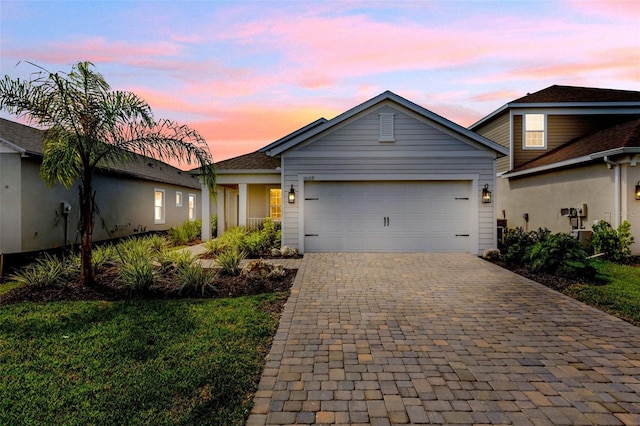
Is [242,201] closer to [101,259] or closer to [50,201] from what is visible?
[50,201]

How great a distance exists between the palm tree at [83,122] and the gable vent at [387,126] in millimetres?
6279

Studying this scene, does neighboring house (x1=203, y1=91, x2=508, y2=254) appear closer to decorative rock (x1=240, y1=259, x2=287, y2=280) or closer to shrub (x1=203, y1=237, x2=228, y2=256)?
shrub (x1=203, y1=237, x2=228, y2=256)

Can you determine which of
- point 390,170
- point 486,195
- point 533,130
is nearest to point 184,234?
point 390,170

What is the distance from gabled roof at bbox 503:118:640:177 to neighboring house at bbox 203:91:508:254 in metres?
2.86

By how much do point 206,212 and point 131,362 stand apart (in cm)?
1064

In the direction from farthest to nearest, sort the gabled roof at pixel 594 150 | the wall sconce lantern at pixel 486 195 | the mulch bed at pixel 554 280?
the wall sconce lantern at pixel 486 195
the gabled roof at pixel 594 150
the mulch bed at pixel 554 280

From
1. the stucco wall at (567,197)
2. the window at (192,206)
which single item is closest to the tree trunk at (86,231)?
the stucco wall at (567,197)

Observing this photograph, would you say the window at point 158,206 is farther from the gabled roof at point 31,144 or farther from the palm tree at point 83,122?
the palm tree at point 83,122

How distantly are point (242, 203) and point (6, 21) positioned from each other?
8312 millimetres

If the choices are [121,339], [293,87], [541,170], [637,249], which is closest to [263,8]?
[293,87]

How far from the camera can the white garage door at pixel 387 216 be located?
10539mm

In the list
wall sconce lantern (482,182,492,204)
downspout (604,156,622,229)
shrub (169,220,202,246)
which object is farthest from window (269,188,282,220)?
downspout (604,156,622,229)

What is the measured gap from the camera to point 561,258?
748 centimetres

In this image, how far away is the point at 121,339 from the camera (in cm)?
401
